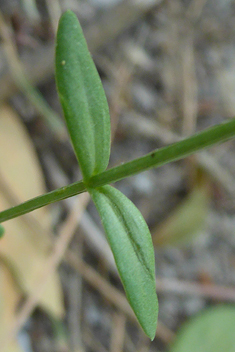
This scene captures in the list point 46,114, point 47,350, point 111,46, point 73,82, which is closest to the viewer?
point 73,82

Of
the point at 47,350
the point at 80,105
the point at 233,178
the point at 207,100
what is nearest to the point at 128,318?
the point at 47,350

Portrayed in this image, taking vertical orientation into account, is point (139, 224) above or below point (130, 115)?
above

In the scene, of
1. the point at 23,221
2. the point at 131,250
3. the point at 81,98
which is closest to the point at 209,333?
the point at 23,221

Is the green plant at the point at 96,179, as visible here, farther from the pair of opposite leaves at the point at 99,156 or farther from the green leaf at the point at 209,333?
the green leaf at the point at 209,333

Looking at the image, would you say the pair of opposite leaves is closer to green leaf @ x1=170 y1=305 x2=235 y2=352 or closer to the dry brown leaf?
the dry brown leaf

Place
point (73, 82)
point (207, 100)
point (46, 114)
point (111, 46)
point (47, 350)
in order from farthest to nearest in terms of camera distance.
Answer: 1. point (207, 100)
2. point (111, 46)
3. point (46, 114)
4. point (47, 350)
5. point (73, 82)

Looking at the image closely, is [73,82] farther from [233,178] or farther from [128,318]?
[233,178]

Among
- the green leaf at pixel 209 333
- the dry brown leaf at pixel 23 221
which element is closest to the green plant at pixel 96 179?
the dry brown leaf at pixel 23 221

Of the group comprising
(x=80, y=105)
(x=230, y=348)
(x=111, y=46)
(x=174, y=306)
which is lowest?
(x=230, y=348)
